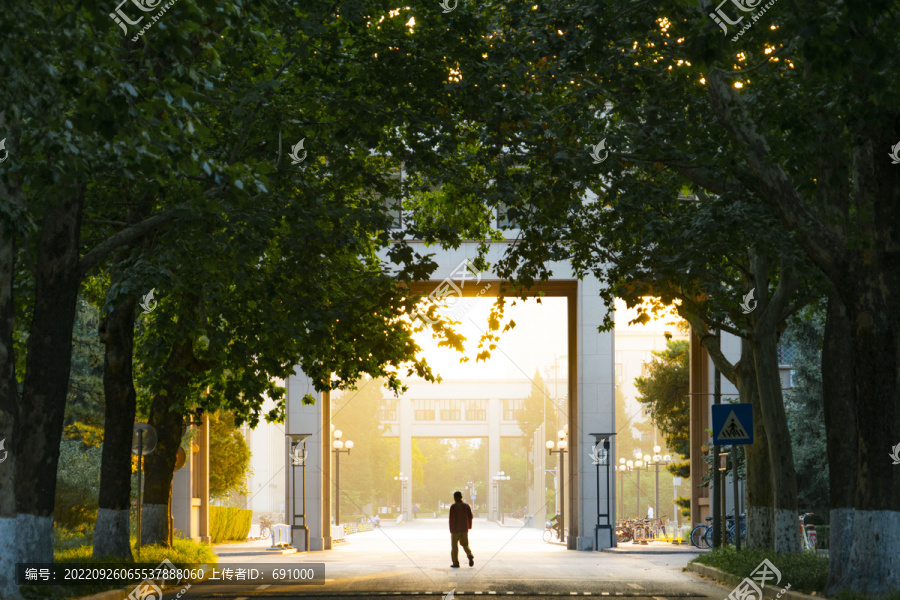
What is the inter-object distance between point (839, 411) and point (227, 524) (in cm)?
3579

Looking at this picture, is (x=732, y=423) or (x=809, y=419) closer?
(x=732, y=423)

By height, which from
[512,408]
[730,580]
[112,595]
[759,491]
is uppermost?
[512,408]

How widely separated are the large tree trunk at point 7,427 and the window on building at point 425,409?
342 ft

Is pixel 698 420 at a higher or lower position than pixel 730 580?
higher

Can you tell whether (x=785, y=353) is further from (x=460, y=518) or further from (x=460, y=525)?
(x=460, y=525)

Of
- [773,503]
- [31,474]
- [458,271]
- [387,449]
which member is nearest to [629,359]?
[387,449]

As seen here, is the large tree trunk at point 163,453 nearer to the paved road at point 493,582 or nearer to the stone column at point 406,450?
the paved road at point 493,582

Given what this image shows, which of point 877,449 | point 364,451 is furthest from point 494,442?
point 877,449

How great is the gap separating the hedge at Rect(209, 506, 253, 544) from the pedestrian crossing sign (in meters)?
28.3

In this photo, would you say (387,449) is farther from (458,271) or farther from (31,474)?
(31,474)

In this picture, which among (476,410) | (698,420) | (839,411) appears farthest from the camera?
(476,410)

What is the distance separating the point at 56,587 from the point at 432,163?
23.1 feet

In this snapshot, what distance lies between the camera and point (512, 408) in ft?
366

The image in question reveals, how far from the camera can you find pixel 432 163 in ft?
48.1
